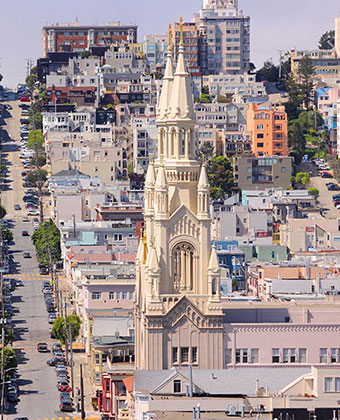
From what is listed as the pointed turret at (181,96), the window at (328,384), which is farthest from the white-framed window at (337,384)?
the pointed turret at (181,96)

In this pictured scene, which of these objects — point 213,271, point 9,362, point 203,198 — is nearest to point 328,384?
point 213,271

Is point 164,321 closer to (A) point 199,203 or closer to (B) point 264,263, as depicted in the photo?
(A) point 199,203

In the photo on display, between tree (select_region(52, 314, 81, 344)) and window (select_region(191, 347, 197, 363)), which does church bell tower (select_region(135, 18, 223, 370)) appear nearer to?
window (select_region(191, 347, 197, 363))

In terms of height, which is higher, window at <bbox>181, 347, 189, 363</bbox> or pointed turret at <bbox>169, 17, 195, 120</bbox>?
pointed turret at <bbox>169, 17, 195, 120</bbox>

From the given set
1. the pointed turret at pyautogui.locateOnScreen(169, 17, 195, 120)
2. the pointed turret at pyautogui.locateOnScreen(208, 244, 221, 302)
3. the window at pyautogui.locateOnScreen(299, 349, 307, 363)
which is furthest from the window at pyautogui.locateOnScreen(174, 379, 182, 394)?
the pointed turret at pyautogui.locateOnScreen(169, 17, 195, 120)

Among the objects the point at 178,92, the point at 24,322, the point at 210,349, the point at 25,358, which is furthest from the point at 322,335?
the point at 24,322

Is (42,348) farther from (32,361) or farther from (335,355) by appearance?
(335,355)
